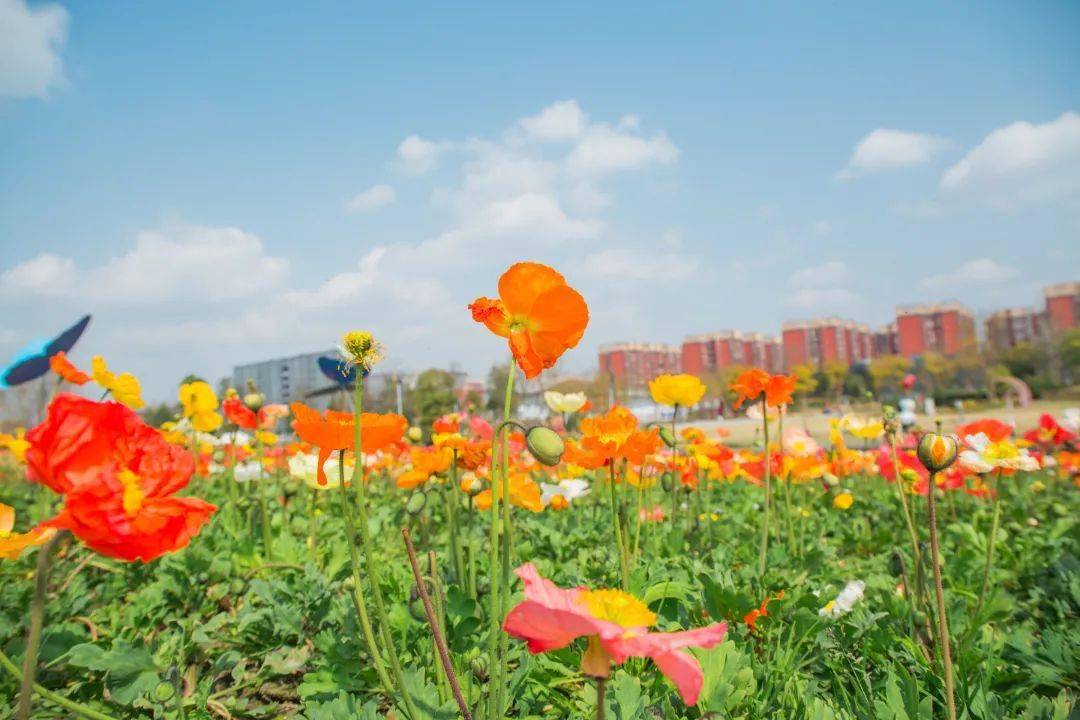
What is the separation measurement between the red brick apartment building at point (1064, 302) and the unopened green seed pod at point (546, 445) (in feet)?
223

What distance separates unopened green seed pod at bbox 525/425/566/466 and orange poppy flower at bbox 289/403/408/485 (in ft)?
0.69

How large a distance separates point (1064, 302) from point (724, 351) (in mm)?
34591

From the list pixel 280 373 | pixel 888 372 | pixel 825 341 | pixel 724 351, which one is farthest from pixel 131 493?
pixel 724 351

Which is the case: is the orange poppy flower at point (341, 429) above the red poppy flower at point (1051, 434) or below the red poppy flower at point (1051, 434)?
above

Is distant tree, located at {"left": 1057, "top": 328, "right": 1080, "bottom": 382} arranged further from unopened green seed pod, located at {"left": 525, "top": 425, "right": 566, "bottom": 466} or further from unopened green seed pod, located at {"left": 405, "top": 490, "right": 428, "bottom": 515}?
unopened green seed pod, located at {"left": 525, "top": 425, "right": 566, "bottom": 466}

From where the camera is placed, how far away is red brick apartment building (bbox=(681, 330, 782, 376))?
8506cm

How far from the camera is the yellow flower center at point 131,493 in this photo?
2.08 feet

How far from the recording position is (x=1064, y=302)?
6050 cm

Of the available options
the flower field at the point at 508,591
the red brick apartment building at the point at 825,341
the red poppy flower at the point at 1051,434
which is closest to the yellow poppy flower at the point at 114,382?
the flower field at the point at 508,591

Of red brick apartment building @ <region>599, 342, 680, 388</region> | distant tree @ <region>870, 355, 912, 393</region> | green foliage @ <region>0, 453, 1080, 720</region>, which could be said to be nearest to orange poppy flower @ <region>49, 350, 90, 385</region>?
green foliage @ <region>0, 453, 1080, 720</region>

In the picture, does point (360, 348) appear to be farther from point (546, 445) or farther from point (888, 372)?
point (888, 372)

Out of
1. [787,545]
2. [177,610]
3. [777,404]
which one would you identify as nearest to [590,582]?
[777,404]

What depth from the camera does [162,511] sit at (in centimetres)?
64

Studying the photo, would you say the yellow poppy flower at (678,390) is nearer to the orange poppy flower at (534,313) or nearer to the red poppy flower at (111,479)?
the orange poppy flower at (534,313)
